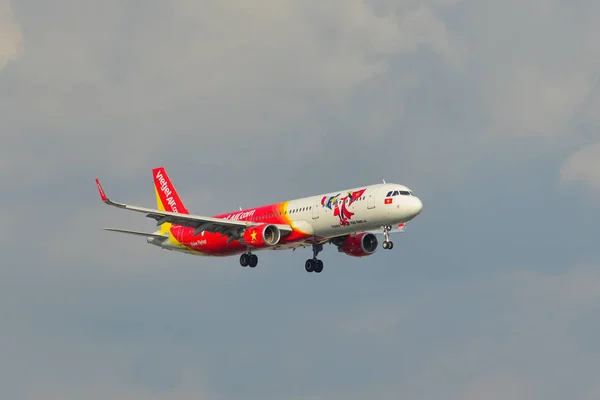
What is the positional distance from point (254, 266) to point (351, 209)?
12.9 meters

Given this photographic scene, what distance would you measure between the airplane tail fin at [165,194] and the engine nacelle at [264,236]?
19499 millimetres

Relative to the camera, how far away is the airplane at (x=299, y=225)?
337 ft

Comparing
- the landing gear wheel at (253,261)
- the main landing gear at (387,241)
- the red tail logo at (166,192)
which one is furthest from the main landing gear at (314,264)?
the red tail logo at (166,192)

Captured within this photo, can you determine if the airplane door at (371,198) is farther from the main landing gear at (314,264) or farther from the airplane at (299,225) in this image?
the main landing gear at (314,264)

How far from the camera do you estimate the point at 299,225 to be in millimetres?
108188

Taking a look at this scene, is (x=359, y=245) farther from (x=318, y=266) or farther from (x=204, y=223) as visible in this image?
(x=204, y=223)

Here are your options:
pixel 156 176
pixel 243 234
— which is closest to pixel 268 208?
pixel 243 234

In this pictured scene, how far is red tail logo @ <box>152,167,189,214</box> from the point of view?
128 meters

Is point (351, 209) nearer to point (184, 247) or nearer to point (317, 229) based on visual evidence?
point (317, 229)

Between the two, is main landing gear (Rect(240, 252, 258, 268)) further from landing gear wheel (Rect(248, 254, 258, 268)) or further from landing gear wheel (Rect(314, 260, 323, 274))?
landing gear wheel (Rect(314, 260, 323, 274))

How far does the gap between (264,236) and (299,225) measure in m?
2.82

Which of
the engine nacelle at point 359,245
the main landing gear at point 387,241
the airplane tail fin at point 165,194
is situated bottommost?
the main landing gear at point 387,241

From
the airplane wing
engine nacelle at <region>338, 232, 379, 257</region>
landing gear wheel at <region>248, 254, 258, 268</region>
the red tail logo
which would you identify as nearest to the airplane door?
the airplane wing

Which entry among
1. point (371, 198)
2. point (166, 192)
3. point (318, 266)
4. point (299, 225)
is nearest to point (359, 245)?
point (318, 266)
